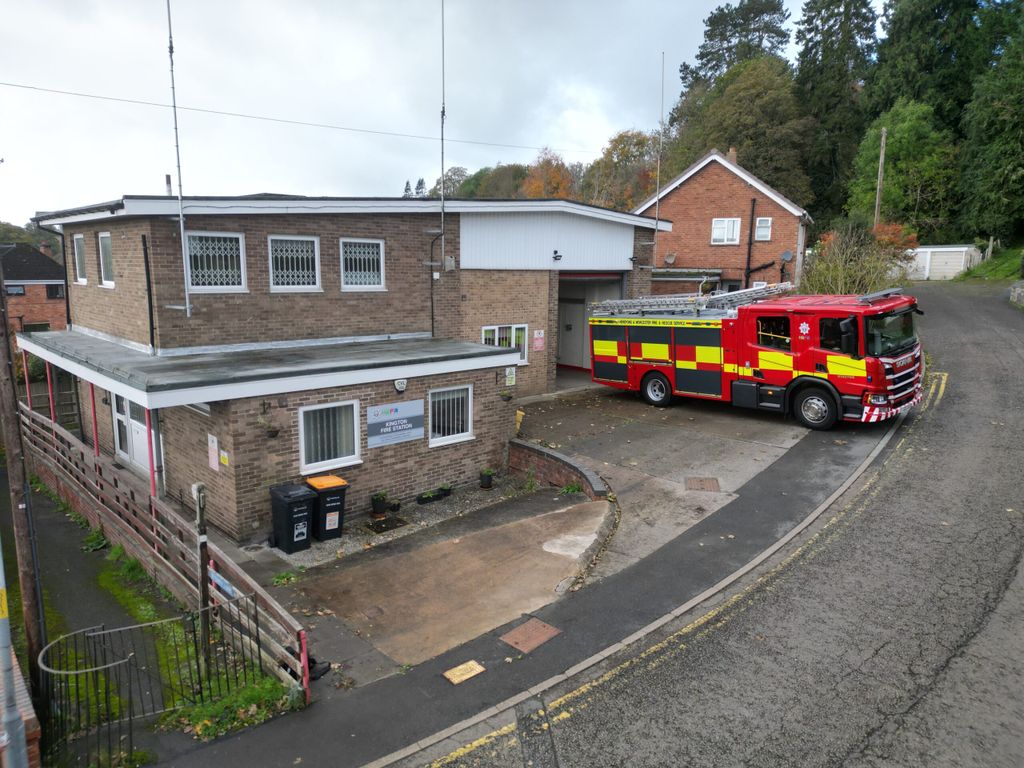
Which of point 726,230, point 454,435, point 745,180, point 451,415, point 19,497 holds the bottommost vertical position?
point 454,435

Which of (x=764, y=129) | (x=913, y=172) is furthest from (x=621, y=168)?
(x=913, y=172)

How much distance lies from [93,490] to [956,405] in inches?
728

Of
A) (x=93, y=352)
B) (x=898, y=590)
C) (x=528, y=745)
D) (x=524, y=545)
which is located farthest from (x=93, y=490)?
(x=898, y=590)

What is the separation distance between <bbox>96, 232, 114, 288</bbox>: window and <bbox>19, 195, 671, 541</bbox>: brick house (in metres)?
0.06

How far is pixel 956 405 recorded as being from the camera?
16.3m

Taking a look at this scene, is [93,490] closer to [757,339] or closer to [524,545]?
[524,545]

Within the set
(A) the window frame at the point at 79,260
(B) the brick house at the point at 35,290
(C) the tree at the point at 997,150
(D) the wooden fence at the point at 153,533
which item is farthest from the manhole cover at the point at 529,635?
(C) the tree at the point at 997,150

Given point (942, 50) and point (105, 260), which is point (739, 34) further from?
point (105, 260)

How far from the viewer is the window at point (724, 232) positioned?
99.4 ft

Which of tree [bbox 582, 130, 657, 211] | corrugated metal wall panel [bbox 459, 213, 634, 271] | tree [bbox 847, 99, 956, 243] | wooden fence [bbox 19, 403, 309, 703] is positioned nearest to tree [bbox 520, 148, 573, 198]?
tree [bbox 582, 130, 657, 211]

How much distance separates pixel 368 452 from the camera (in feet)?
39.0

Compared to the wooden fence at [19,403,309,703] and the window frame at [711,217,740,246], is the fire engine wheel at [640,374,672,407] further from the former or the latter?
the window frame at [711,217,740,246]

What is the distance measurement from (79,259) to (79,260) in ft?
0.07

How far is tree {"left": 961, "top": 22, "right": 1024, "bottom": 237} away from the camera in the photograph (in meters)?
39.3
